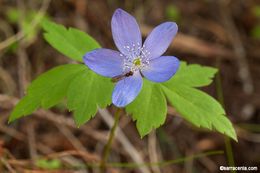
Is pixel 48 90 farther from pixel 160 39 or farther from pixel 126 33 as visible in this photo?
pixel 160 39

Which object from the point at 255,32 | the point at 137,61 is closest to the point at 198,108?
the point at 137,61

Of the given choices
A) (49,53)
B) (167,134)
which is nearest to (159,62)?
(167,134)

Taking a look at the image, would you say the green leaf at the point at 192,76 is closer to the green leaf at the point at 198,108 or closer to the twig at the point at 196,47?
the green leaf at the point at 198,108

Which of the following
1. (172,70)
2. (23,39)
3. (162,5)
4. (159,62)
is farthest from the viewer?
(162,5)

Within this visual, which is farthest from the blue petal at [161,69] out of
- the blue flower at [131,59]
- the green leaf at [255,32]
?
the green leaf at [255,32]

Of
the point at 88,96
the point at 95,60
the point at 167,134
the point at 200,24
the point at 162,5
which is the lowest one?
the point at 167,134

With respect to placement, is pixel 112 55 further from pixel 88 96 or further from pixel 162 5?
pixel 162 5

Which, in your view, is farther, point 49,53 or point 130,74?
point 49,53
